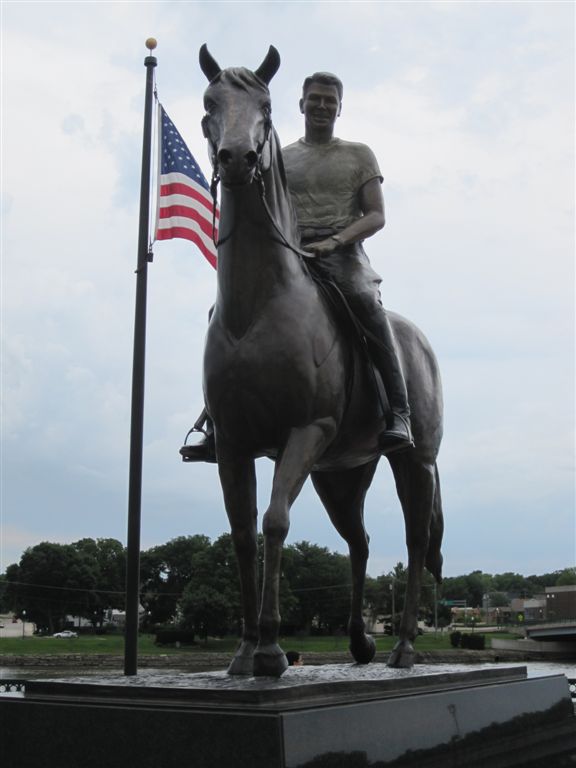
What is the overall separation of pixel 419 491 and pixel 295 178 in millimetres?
2936

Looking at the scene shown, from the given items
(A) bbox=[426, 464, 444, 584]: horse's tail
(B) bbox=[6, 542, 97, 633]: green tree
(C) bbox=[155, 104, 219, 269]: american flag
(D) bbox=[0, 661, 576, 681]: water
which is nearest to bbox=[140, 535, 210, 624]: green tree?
(B) bbox=[6, 542, 97, 633]: green tree

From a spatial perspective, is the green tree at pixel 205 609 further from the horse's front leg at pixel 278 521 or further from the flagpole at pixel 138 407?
the horse's front leg at pixel 278 521

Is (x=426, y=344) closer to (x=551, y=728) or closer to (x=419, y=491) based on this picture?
(x=419, y=491)

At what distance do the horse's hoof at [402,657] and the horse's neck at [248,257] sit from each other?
3035 millimetres

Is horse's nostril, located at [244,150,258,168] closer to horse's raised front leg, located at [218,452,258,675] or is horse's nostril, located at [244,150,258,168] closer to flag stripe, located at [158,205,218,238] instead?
horse's raised front leg, located at [218,452,258,675]

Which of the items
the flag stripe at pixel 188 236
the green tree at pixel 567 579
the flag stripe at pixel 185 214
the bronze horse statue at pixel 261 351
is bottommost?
the bronze horse statue at pixel 261 351

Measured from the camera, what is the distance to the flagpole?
11.2 m

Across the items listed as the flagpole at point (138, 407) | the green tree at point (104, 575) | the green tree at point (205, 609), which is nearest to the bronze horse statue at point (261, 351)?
the flagpole at point (138, 407)

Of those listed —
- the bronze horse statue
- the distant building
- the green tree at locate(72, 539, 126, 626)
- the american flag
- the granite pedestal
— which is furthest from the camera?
the distant building

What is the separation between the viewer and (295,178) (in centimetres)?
749

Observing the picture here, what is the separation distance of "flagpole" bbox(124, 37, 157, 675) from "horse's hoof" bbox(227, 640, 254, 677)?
14.9 ft

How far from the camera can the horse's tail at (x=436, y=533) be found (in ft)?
27.5

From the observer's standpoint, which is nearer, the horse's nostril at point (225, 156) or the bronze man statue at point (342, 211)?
the horse's nostril at point (225, 156)

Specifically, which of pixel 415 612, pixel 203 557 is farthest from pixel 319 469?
pixel 203 557
